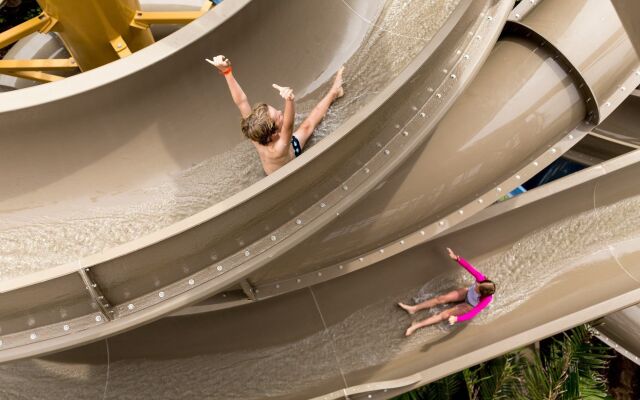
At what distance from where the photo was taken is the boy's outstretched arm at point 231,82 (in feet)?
9.00

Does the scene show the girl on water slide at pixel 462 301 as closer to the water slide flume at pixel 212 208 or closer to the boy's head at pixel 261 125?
the water slide flume at pixel 212 208

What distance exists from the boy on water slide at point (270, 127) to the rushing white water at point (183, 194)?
10.0 inches

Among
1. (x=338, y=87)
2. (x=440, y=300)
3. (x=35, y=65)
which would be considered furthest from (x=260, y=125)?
(x=35, y=65)

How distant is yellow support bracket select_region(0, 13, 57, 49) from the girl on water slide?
297 centimetres

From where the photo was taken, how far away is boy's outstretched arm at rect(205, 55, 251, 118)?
9.00ft

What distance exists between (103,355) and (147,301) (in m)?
1.31

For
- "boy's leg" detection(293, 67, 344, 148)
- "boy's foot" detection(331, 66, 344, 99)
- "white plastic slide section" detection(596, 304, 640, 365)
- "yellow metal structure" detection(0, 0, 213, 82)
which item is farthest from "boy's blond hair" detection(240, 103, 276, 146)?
"white plastic slide section" detection(596, 304, 640, 365)

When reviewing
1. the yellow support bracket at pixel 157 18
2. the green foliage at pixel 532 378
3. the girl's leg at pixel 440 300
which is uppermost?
the yellow support bracket at pixel 157 18

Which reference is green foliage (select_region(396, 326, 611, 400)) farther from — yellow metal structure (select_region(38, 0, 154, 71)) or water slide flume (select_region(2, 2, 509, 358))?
yellow metal structure (select_region(38, 0, 154, 71))

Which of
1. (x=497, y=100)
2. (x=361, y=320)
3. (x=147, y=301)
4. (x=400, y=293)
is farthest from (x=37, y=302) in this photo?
(x=497, y=100)

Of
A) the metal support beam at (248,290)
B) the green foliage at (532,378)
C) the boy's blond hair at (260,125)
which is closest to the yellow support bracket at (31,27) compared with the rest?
the boy's blond hair at (260,125)

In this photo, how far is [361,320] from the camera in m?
3.70

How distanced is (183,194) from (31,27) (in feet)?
6.08

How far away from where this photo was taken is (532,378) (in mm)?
4031
